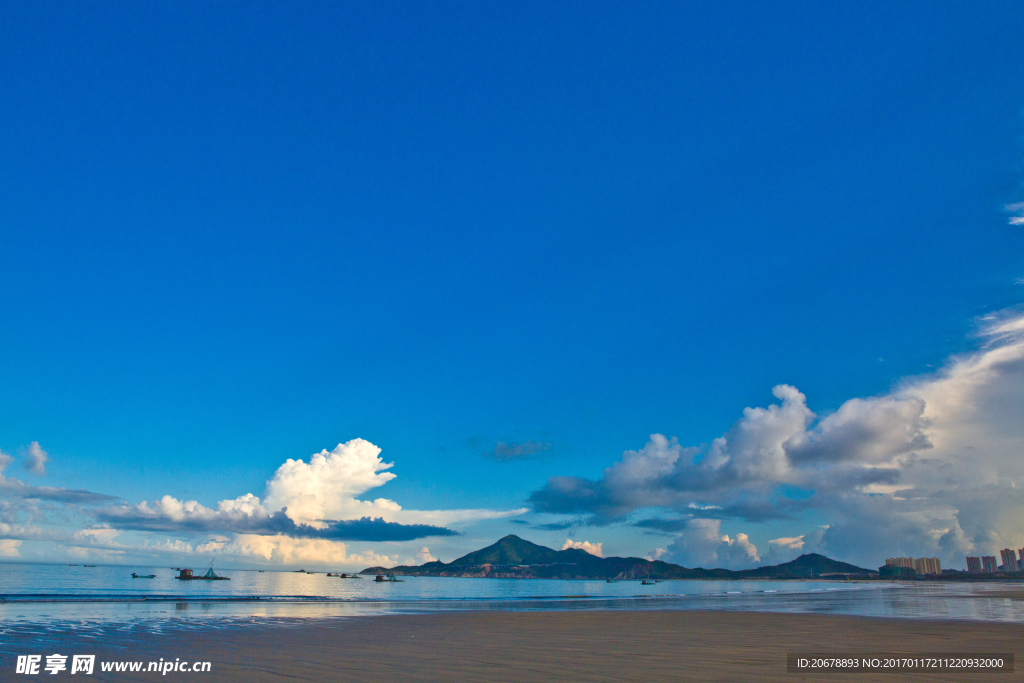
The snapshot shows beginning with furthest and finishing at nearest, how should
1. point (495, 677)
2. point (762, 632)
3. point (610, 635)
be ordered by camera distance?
1. point (762, 632)
2. point (610, 635)
3. point (495, 677)

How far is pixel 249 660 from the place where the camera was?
18.8 m

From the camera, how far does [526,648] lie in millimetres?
22422

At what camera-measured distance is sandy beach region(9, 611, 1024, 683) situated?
16.1 meters

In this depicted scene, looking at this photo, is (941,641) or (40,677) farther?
(941,641)

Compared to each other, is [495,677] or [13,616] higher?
[495,677]

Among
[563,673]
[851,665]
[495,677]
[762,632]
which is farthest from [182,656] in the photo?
[762,632]

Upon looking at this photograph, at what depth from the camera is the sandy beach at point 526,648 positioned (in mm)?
16062

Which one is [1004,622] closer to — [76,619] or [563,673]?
[563,673]

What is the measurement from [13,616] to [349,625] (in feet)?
72.1

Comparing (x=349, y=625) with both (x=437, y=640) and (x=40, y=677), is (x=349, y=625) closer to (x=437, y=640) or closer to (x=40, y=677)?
(x=437, y=640)

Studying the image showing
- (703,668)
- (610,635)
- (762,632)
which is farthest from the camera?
(762,632)

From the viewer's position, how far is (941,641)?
2641 cm

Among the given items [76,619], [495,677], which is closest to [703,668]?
[495,677]

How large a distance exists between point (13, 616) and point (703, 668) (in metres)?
42.5
